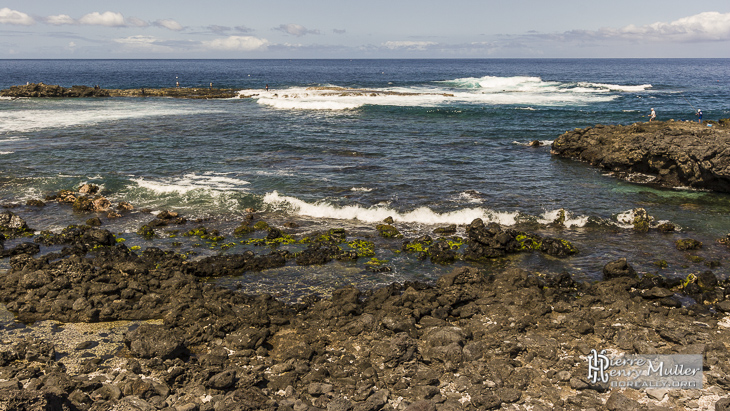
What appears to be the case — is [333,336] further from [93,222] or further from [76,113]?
[76,113]

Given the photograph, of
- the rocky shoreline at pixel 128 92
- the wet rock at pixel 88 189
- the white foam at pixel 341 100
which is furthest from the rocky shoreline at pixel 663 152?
the rocky shoreline at pixel 128 92

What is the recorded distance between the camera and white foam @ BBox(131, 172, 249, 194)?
24027mm

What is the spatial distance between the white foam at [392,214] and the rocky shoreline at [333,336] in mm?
4071

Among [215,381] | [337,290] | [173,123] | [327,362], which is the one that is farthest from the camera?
[173,123]

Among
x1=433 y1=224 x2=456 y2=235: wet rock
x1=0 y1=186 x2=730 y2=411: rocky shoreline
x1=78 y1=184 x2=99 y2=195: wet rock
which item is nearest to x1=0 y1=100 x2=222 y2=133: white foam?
x1=78 y1=184 x2=99 y2=195: wet rock

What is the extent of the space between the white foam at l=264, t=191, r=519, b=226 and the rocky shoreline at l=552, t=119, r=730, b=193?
34.9 ft

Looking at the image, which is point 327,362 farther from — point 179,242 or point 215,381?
point 179,242

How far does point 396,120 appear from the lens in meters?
47.0

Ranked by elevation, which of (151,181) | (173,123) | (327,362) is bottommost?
(327,362)

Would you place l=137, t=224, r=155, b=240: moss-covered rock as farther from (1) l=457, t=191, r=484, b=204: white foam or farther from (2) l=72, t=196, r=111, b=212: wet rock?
(1) l=457, t=191, r=484, b=204: white foam

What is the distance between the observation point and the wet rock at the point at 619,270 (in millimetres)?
14664

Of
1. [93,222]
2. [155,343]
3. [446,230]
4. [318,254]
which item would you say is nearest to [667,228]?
[446,230]

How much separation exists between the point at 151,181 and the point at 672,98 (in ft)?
212

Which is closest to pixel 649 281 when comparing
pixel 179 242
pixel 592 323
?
pixel 592 323
